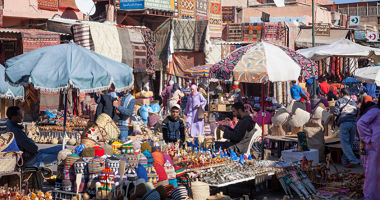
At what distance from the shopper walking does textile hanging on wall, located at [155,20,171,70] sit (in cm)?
1261

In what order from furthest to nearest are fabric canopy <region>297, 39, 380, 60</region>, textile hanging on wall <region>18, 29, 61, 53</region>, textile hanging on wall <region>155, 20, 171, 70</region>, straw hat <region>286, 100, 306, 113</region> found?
1. textile hanging on wall <region>155, 20, 171, 70</region>
2. textile hanging on wall <region>18, 29, 61, 53</region>
3. fabric canopy <region>297, 39, 380, 60</region>
4. straw hat <region>286, 100, 306, 113</region>

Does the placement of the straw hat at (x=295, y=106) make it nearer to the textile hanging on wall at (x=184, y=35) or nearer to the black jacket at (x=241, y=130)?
the black jacket at (x=241, y=130)

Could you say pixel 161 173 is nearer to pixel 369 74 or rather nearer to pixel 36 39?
pixel 369 74

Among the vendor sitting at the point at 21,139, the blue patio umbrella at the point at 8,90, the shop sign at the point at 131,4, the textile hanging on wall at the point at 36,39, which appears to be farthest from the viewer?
the shop sign at the point at 131,4

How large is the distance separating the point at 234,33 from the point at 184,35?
461cm

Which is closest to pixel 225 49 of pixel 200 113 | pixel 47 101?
pixel 47 101

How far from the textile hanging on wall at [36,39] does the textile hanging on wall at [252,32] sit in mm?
10883

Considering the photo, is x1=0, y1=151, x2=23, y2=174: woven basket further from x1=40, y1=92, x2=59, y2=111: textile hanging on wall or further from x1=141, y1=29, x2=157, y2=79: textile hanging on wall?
x1=141, y1=29, x2=157, y2=79: textile hanging on wall

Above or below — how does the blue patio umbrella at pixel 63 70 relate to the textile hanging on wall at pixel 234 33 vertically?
below

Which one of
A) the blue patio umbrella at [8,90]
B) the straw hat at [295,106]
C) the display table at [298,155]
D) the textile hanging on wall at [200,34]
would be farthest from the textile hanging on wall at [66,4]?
the display table at [298,155]

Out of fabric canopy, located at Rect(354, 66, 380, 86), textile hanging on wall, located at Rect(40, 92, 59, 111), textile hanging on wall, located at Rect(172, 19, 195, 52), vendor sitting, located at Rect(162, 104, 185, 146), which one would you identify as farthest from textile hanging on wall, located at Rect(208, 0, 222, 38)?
vendor sitting, located at Rect(162, 104, 185, 146)

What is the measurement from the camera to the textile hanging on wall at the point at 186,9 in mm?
24844

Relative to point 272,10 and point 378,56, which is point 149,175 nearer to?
point 378,56

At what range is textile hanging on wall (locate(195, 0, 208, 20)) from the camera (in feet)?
84.5
